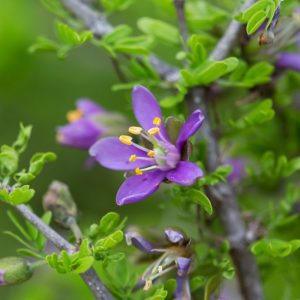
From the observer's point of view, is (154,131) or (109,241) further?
(154,131)

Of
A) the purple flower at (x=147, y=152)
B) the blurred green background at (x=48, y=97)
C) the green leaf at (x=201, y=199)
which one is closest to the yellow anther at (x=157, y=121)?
the purple flower at (x=147, y=152)

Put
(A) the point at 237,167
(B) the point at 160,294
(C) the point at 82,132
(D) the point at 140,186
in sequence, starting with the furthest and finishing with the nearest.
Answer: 1. (A) the point at 237,167
2. (C) the point at 82,132
3. (D) the point at 140,186
4. (B) the point at 160,294

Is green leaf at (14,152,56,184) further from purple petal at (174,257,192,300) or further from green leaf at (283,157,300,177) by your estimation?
green leaf at (283,157,300,177)

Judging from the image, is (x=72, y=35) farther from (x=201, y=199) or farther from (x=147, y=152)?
(x=201, y=199)

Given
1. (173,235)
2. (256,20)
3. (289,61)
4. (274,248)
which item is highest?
(256,20)

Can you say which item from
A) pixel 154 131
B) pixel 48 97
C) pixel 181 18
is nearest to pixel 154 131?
pixel 154 131

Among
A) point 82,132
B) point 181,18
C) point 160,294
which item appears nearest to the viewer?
point 160,294

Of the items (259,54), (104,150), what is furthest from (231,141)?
(104,150)
